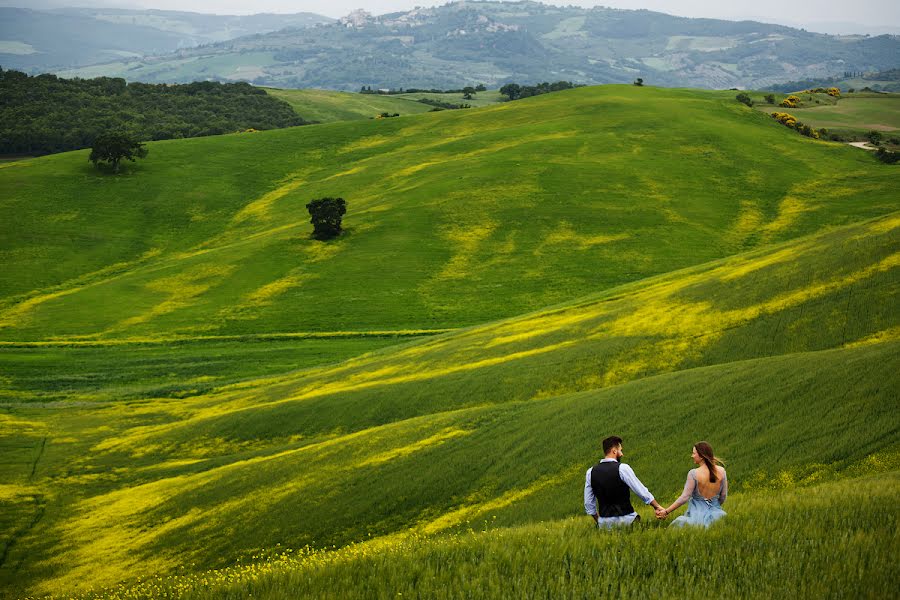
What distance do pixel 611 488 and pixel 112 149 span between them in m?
145

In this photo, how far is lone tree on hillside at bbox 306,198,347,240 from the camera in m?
105

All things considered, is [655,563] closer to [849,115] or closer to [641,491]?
[641,491]

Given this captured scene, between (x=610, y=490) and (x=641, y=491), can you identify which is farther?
(x=610, y=490)

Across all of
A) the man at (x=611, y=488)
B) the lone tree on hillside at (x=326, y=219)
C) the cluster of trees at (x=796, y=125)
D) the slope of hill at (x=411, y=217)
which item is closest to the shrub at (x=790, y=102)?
the slope of hill at (x=411, y=217)

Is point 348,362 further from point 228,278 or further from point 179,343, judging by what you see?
point 228,278

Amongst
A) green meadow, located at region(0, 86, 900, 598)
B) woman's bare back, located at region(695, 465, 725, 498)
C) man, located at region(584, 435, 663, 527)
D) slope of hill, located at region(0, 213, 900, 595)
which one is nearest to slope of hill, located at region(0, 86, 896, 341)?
green meadow, located at region(0, 86, 900, 598)

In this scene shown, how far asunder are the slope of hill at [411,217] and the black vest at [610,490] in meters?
63.4

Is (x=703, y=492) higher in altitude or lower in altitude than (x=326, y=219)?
higher

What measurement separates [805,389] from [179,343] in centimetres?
6896

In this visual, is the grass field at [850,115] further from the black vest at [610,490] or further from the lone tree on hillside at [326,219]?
the black vest at [610,490]

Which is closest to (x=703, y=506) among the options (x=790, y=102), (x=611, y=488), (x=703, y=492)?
(x=703, y=492)

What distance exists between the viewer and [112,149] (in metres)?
137

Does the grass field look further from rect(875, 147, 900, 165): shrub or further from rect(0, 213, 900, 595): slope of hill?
rect(0, 213, 900, 595): slope of hill

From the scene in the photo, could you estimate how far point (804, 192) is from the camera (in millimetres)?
111750
